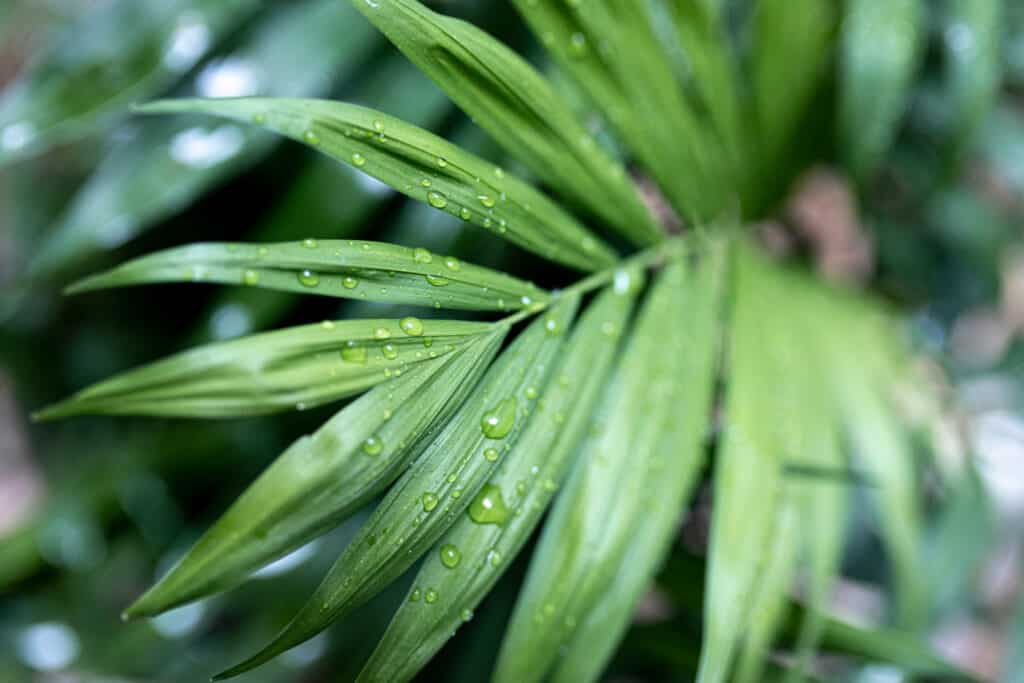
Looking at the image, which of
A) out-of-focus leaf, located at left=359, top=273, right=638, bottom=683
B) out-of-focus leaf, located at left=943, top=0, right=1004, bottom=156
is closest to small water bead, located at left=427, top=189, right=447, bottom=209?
out-of-focus leaf, located at left=359, top=273, right=638, bottom=683

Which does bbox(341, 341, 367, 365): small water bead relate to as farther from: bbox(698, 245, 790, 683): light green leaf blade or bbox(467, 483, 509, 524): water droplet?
bbox(698, 245, 790, 683): light green leaf blade

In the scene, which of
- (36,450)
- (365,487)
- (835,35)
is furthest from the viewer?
(36,450)

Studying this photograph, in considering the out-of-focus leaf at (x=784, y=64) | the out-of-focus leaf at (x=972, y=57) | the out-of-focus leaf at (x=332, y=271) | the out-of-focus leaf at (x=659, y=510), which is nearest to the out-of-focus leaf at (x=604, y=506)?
the out-of-focus leaf at (x=659, y=510)

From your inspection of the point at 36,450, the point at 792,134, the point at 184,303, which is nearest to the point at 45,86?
the point at 184,303

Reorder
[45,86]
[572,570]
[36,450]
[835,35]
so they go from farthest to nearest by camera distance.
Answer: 1. [36,450]
2. [835,35]
3. [45,86]
4. [572,570]

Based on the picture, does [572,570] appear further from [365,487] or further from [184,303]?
[184,303]

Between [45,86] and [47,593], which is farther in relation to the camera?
[47,593]
